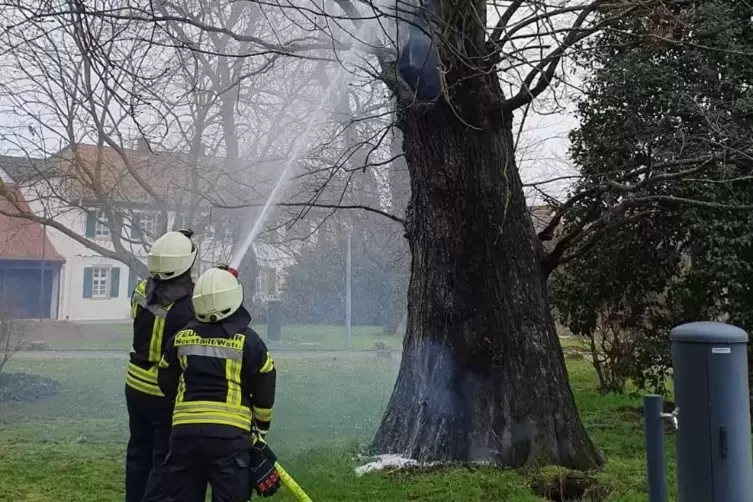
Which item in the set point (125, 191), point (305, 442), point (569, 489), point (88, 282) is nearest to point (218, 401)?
point (569, 489)

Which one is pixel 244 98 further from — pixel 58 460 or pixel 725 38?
pixel 725 38

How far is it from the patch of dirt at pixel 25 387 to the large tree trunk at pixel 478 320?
717cm

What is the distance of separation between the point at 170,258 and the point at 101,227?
316 inches

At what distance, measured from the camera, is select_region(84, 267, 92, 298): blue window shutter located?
1994 cm

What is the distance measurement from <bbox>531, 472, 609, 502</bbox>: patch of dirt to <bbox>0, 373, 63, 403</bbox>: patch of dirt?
28.0 ft

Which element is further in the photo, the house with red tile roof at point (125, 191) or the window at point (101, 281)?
the window at point (101, 281)

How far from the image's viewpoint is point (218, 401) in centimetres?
332

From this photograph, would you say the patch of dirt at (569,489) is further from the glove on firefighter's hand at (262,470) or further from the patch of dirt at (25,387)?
the patch of dirt at (25,387)

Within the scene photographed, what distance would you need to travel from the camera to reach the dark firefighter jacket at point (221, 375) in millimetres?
3320

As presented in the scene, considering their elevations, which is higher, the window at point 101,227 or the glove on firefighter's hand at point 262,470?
the window at point 101,227

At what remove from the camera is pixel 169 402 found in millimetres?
3809

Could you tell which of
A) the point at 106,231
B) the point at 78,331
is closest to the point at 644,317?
the point at 106,231

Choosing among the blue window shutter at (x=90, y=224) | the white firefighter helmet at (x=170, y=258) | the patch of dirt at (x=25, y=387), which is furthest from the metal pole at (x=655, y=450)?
the patch of dirt at (x=25, y=387)

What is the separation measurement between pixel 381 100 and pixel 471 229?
3974 mm
